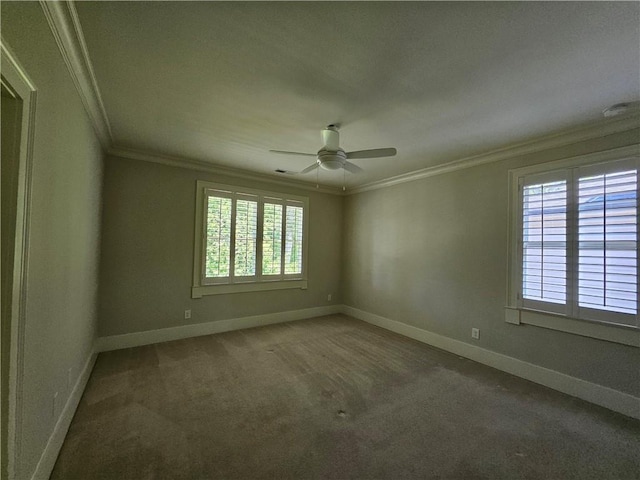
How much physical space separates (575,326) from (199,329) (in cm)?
453

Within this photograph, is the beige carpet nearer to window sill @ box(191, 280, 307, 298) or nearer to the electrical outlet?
the electrical outlet

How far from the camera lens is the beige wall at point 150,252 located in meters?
3.31

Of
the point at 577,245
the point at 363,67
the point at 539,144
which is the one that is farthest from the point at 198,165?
the point at 577,245

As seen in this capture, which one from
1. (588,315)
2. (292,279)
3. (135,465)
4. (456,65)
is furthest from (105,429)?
(588,315)

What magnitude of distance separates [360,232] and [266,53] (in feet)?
12.5

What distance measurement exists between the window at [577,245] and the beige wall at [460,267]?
0.13 m

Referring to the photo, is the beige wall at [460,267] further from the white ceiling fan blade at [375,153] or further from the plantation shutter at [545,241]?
the white ceiling fan blade at [375,153]

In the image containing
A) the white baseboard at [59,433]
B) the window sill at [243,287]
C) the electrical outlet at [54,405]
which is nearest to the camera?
the white baseboard at [59,433]

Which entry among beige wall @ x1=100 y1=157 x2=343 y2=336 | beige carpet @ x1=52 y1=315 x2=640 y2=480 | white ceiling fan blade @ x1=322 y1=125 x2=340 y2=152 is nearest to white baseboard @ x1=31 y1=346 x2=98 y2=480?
beige carpet @ x1=52 y1=315 x2=640 y2=480

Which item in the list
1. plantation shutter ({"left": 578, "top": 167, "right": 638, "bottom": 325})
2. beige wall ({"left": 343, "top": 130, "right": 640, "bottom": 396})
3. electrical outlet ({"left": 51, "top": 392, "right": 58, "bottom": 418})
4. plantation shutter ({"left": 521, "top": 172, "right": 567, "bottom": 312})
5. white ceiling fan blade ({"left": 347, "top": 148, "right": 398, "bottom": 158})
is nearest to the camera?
electrical outlet ({"left": 51, "top": 392, "right": 58, "bottom": 418})

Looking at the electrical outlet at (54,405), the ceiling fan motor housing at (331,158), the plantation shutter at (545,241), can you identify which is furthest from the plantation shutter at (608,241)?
the electrical outlet at (54,405)

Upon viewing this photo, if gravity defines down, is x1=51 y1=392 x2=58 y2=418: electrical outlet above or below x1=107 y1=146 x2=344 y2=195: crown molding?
below

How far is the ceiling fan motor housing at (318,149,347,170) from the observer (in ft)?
8.11

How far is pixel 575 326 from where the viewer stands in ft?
8.29
